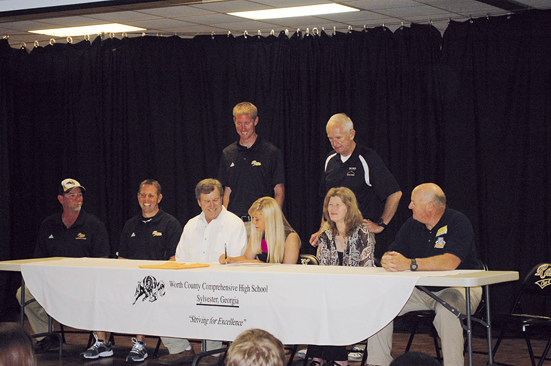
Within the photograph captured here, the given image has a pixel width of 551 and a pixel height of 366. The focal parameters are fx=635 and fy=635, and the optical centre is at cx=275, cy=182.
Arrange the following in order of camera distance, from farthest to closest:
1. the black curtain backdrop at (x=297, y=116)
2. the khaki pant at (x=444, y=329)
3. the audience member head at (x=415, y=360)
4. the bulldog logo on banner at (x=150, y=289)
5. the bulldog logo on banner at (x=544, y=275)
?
the black curtain backdrop at (x=297, y=116), the bulldog logo on banner at (x=544, y=275), the bulldog logo on banner at (x=150, y=289), the khaki pant at (x=444, y=329), the audience member head at (x=415, y=360)

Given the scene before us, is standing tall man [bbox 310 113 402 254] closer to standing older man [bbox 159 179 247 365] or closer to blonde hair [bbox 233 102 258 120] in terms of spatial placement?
blonde hair [bbox 233 102 258 120]

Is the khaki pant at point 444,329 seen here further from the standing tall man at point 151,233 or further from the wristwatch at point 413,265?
the standing tall man at point 151,233

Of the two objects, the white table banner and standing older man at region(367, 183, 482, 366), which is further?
standing older man at region(367, 183, 482, 366)

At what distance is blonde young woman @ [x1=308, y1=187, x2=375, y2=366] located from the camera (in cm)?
403

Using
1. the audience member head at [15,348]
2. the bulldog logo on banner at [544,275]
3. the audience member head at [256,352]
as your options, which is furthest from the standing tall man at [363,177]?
the audience member head at [15,348]

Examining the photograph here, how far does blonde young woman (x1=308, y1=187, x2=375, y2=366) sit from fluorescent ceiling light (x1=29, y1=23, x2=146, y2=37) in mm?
3042

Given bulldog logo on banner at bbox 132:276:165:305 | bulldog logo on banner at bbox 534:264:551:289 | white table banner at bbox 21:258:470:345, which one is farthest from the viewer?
bulldog logo on banner at bbox 534:264:551:289

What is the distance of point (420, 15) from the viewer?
5.30 m

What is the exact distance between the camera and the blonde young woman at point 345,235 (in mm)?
4027

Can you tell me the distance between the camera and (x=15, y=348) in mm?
1430

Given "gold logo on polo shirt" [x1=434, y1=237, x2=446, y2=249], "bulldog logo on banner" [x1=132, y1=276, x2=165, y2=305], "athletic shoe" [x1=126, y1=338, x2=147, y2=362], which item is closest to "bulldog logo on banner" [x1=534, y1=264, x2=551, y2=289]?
"gold logo on polo shirt" [x1=434, y1=237, x2=446, y2=249]

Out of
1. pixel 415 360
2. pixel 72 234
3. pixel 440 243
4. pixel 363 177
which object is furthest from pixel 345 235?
pixel 415 360

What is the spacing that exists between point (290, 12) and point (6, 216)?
3.68 meters

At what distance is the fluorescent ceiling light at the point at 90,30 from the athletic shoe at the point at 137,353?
9.77 ft
